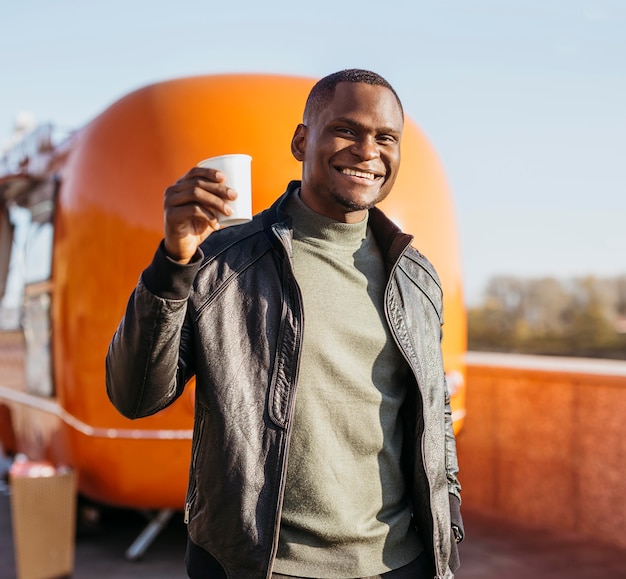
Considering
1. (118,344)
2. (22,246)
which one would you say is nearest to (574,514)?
(22,246)

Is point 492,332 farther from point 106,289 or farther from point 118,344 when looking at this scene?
point 118,344

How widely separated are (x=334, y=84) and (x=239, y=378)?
0.70m

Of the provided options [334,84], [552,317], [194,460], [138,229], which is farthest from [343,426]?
[552,317]

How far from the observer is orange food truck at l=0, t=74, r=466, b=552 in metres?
4.43

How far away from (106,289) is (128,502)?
1237mm

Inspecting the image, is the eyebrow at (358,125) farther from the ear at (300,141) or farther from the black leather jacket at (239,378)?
the black leather jacket at (239,378)

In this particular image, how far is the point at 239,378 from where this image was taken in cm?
167

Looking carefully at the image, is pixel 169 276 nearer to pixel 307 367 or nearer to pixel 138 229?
pixel 307 367

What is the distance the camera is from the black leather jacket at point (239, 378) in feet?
5.11

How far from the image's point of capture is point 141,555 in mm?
5164

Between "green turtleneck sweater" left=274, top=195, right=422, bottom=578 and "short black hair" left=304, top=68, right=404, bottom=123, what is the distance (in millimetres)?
230

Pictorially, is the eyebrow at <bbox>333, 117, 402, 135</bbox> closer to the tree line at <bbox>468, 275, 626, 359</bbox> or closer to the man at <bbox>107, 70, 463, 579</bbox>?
the man at <bbox>107, 70, 463, 579</bbox>

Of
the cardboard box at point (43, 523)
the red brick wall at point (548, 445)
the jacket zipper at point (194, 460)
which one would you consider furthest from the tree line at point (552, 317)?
the jacket zipper at point (194, 460)

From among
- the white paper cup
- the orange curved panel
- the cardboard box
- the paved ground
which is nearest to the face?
the white paper cup
